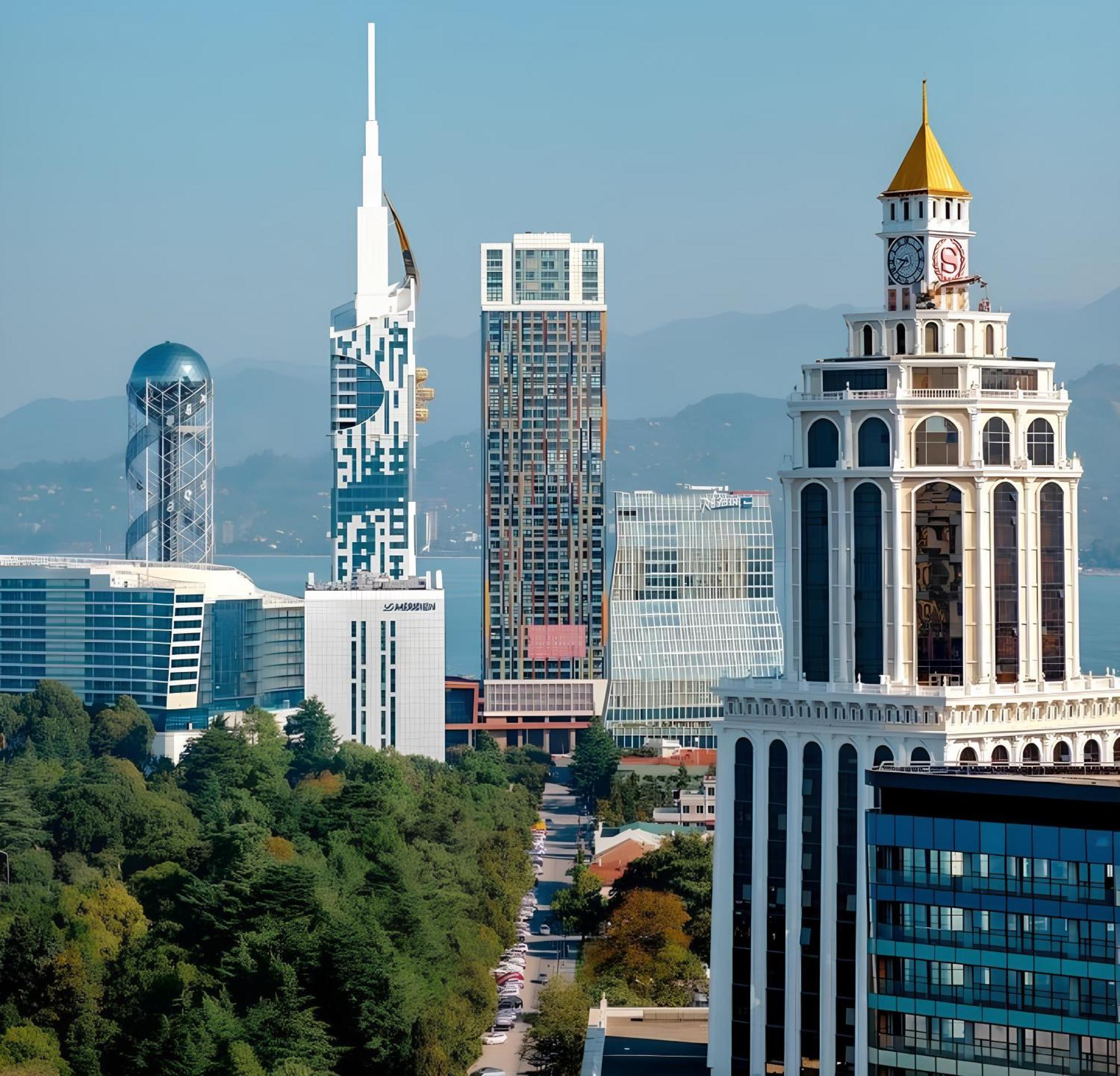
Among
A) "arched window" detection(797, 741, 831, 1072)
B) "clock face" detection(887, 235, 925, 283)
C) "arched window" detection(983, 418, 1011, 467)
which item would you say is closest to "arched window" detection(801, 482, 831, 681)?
"arched window" detection(797, 741, 831, 1072)

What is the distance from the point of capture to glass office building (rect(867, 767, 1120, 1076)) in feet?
218

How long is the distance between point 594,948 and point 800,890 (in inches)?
1711

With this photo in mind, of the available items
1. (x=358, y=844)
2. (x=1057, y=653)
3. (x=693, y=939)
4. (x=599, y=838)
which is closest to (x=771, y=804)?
(x=1057, y=653)

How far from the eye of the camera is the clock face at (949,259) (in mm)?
92188

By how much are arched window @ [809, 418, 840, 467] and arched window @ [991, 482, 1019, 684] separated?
479cm

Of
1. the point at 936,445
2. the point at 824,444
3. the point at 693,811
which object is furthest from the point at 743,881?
the point at 693,811

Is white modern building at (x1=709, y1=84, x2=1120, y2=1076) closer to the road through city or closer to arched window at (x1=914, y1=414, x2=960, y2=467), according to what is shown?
arched window at (x1=914, y1=414, x2=960, y2=467)

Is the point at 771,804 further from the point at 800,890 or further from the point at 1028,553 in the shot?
the point at 1028,553

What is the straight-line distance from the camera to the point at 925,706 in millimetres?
85688

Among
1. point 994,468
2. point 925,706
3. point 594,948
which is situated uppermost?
point 994,468

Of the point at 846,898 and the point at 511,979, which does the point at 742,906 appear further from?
the point at 511,979

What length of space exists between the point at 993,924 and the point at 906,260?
29.9m

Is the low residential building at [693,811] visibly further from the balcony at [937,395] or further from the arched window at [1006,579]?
the balcony at [937,395]

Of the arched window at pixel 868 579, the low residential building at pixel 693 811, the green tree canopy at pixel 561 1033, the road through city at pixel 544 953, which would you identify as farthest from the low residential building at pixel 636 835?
the arched window at pixel 868 579
